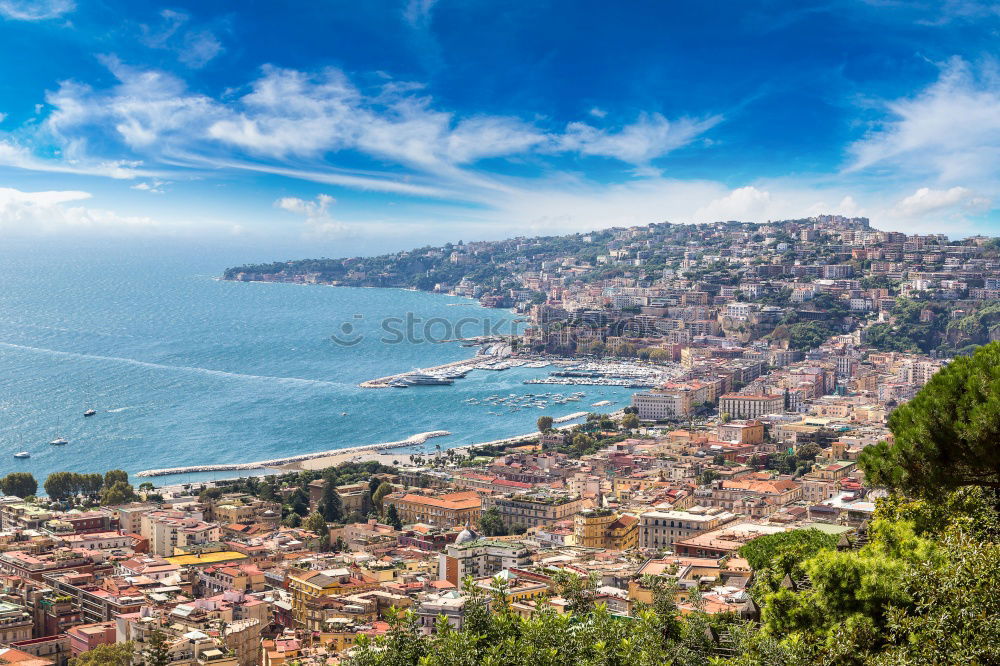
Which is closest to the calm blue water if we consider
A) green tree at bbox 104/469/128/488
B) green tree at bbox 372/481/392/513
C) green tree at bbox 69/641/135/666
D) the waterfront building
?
green tree at bbox 104/469/128/488

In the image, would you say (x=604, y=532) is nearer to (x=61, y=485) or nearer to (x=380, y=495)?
(x=380, y=495)

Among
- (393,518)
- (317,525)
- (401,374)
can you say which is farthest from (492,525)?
(401,374)

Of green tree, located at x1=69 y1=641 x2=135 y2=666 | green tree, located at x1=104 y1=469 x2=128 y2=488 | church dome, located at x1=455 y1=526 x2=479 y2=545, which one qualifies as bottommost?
green tree, located at x1=69 y1=641 x2=135 y2=666

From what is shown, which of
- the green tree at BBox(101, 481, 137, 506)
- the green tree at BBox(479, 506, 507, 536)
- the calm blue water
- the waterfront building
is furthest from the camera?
the calm blue water

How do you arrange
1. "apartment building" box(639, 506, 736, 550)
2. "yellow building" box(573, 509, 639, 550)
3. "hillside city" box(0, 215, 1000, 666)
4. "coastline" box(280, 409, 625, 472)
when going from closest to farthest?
"hillside city" box(0, 215, 1000, 666), "apartment building" box(639, 506, 736, 550), "yellow building" box(573, 509, 639, 550), "coastline" box(280, 409, 625, 472)

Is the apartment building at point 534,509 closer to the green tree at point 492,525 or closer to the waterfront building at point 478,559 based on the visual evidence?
the green tree at point 492,525

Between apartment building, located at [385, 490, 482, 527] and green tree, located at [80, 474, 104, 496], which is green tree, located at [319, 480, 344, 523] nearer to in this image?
apartment building, located at [385, 490, 482, 527]
